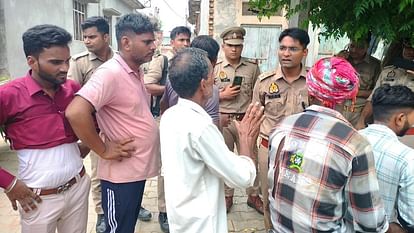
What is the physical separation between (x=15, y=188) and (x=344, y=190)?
163 centimetres

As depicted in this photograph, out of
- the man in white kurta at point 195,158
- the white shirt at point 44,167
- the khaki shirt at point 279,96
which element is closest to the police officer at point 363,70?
the khaki shirt at point 279,96

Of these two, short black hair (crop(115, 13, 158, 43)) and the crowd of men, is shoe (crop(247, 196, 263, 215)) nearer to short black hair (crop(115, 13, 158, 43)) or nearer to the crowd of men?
the crowd of men

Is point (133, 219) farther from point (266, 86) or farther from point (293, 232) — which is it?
point (266, 86)

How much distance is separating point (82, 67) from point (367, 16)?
2.46 m

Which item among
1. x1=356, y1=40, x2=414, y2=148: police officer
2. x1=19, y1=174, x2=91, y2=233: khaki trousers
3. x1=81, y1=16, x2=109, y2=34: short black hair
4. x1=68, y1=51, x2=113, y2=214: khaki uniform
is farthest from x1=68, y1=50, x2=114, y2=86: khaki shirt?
x1=356, y1=40, x2=414, y2=148: police officer

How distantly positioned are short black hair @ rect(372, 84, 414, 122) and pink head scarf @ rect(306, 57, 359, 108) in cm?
36

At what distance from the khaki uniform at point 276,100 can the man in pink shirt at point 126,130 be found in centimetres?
122

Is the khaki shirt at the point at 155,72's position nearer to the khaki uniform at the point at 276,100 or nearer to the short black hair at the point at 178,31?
the short black hair at the point at 178,31

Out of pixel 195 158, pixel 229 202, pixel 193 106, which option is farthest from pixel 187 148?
pixel 229 202

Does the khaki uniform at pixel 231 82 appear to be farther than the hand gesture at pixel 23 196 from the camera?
Yes

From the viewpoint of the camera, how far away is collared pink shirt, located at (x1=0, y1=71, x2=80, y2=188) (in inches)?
70.8

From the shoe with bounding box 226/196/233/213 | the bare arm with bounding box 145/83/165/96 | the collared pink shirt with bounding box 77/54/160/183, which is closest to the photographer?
the collared pink shirt with bounding box 77/54/160/183

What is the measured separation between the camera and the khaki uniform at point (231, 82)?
364cm

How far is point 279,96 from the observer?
2.98m
